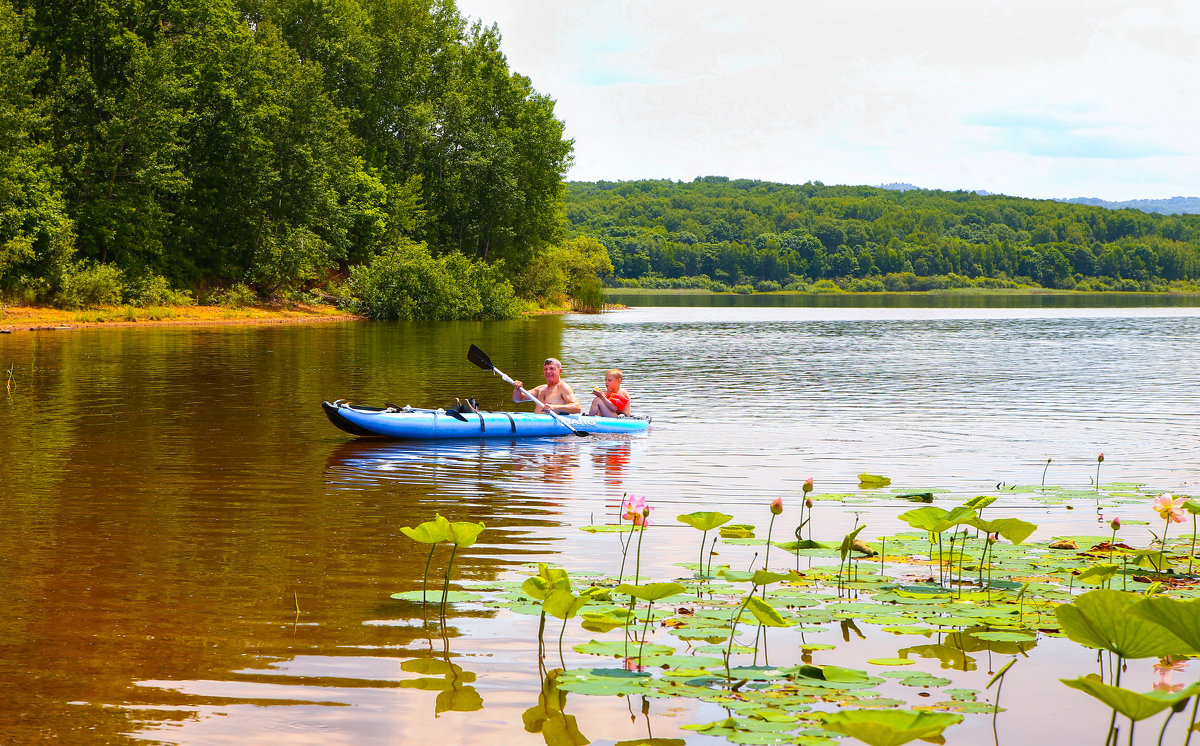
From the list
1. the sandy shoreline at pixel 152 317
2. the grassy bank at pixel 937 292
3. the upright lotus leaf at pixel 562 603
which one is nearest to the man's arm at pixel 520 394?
the upright lotus leaf at pixel 562 603

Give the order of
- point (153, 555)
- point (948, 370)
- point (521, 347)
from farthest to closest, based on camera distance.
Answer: point (521, 347) < point (948, 370) < point (153, 555)

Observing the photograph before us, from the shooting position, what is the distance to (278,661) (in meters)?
5.16

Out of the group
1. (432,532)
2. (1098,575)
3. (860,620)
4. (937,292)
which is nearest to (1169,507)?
(1098,575)

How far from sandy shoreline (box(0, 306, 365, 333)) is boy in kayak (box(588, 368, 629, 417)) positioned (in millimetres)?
23110

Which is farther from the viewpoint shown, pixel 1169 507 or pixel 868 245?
pixel 868 245

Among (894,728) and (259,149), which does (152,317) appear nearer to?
(259,149)

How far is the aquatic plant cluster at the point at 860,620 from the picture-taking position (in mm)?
3432

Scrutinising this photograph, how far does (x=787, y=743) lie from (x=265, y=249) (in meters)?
45.4

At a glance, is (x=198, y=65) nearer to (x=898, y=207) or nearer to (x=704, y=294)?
(x=704, y=294)

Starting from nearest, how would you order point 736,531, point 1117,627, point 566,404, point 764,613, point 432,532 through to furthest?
1. point 1117,627
2. point 764,613
3. point 432,532
4. point 736,531
5. point 566,404

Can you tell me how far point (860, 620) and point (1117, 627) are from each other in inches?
98.2

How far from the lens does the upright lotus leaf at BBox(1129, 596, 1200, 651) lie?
10.3 ft

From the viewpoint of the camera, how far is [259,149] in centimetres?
4500

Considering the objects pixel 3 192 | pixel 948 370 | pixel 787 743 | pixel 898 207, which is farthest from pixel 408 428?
pixel 898 207
